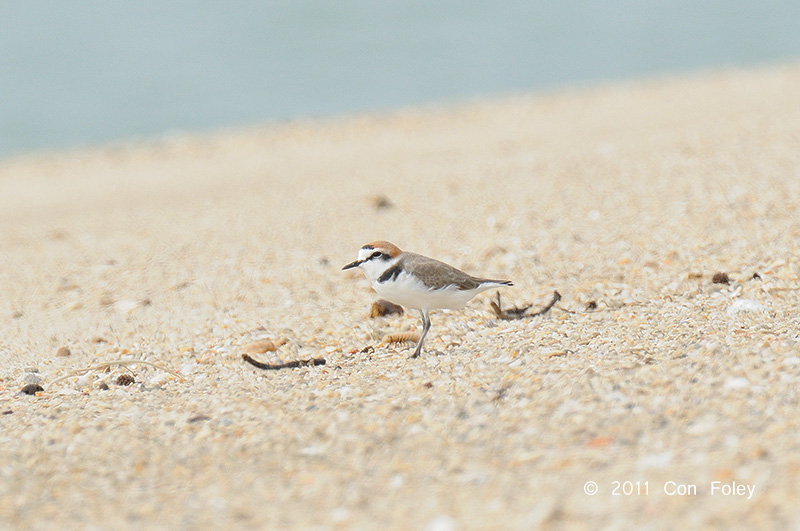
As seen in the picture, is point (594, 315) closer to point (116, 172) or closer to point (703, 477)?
point (703, 477)

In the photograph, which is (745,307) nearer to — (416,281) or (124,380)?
(416,281)

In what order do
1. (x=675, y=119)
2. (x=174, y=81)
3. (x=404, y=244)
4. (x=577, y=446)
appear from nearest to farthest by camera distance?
(x=577, y=446)
(x=404, y=244)
(x=675, y=119)
(x=174, y=81)

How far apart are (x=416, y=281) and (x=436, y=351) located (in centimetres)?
48

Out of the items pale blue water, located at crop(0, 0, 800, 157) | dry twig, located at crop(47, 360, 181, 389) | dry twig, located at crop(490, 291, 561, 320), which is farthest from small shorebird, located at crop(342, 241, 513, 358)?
pale blue water, located at crop(0, 0, 800, 157)

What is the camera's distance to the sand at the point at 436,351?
326 cm

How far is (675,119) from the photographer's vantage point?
13188 mm

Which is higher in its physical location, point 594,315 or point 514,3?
point 514,3

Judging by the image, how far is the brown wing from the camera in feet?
16.4

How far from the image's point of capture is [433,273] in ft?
16.5

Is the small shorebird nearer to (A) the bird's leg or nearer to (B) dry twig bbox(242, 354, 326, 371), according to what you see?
(A) the bird's leg

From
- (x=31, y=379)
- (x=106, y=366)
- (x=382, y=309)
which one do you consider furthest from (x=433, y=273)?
(x=31, y=379)

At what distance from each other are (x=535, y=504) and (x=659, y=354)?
164cm

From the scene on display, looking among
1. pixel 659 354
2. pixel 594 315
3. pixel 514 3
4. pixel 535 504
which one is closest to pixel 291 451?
pixel 535 504

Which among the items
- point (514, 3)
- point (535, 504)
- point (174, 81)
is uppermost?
point (514, 3)
